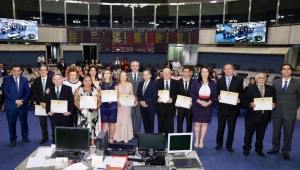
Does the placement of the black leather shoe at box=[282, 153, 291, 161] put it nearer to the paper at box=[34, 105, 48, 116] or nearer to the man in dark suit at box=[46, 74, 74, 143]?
the man in dark suit at box=[46, 74, 74, 143]

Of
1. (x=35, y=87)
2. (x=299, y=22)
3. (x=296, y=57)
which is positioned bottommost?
(x=35, y=87)

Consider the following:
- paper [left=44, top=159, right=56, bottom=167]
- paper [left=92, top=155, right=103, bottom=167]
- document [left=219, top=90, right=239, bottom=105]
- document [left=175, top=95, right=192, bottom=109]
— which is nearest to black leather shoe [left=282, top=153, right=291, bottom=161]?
document [left=219, top=90, right=239, bottom=105]

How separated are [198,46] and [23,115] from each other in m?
11.4

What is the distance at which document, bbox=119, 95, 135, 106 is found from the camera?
16.0 ft

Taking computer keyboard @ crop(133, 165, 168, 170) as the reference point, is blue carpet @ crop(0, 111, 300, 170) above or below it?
below

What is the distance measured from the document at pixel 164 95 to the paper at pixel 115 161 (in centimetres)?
205

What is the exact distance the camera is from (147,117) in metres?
5.29

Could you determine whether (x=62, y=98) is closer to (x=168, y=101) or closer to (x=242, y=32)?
(x=168, y=101)

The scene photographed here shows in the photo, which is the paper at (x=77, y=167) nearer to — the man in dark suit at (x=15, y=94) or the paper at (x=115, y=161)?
the paper at (x=115, y=161)

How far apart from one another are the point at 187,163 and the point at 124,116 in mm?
2407

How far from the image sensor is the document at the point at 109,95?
4.50m

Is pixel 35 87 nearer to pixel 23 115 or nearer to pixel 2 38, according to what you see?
pixel 23 115

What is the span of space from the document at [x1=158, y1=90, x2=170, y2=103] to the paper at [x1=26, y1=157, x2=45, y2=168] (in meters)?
2.57

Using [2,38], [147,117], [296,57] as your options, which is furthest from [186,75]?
[2,38]
